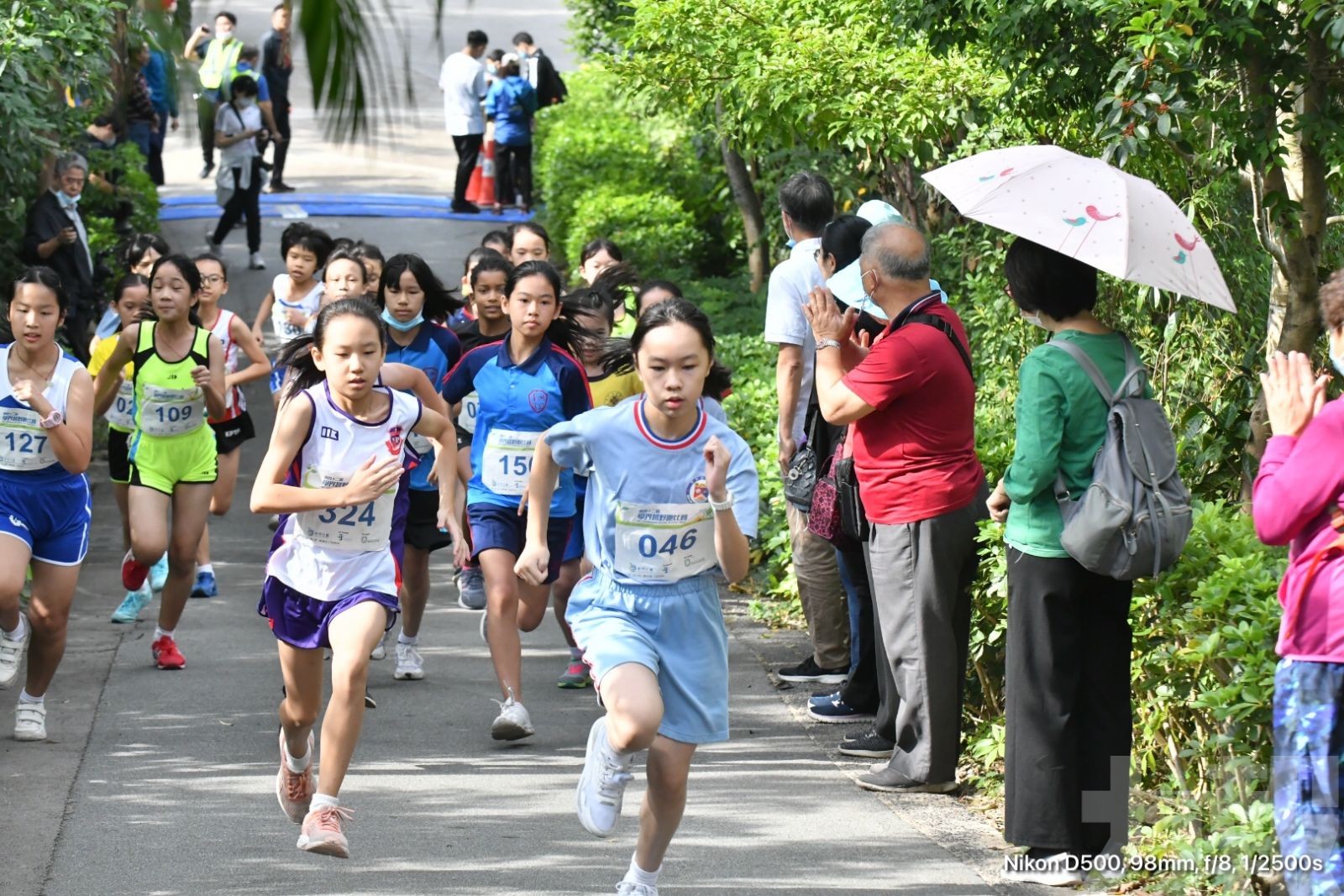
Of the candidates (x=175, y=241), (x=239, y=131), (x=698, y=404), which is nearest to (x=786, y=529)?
(x=698, y=404)

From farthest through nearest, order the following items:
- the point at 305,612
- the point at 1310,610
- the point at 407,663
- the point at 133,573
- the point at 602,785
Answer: the point at 133,573 → the point at 407,663 → the point at 305,612 → the point at 602,785 → the point at 1310,610

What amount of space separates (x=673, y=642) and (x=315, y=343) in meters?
1.73

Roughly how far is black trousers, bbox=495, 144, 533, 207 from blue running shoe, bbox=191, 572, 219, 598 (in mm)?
11805

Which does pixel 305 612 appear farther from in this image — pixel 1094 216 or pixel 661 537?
pixel 1094 216

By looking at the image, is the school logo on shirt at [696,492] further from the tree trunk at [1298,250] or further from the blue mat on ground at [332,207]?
the blue mat on ground at [332,207]

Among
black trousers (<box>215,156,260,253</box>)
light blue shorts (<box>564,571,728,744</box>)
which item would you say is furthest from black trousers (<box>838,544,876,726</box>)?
black trousers (<box>215,156,260,253</box>)

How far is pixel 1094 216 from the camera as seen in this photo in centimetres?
511

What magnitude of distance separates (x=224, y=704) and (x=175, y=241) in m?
12.5

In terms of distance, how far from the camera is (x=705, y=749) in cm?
698

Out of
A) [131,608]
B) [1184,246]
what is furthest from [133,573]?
[1184,246]

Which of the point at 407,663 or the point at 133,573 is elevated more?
the point at 133,573

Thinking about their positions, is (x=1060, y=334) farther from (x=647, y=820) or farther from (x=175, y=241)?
(x=175, y=241)

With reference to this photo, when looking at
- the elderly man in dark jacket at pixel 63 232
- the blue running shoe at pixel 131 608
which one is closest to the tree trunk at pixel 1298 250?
the blue running shoe at pixel 131 608

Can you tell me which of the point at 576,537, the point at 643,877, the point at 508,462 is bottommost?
the point at 643,877
